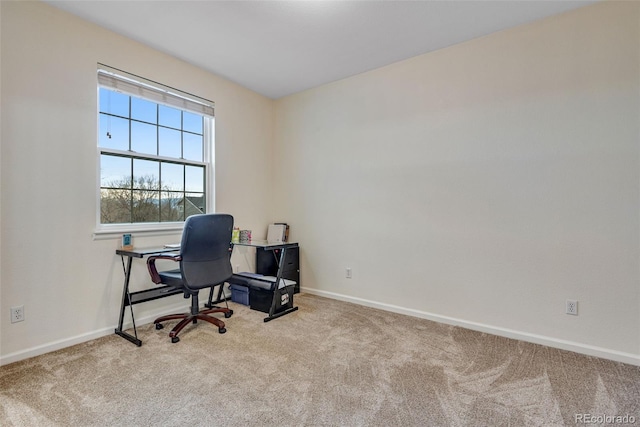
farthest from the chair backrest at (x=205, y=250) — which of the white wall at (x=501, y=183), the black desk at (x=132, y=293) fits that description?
the white wall at (x=501, y=183)

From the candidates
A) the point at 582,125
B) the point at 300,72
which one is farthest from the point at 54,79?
the point at 582,125

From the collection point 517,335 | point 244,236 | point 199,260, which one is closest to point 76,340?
point 199,260

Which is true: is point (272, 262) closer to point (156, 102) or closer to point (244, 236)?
point (244, 236)

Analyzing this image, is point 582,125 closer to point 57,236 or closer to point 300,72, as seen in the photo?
point 300,72

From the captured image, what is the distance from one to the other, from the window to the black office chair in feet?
2.30

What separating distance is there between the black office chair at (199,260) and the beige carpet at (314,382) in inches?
8.3

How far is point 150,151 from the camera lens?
295 cm

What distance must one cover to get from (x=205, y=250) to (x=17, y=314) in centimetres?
129

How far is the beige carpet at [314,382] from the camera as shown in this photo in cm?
159

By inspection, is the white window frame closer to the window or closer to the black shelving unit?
the window

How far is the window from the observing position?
265cm

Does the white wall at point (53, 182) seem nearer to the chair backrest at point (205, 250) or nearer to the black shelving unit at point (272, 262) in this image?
the chair backrest at point (205, 250)

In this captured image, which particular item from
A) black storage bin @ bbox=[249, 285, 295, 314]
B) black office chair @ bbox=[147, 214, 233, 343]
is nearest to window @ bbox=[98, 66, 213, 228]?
black office chair @ bbox=[147, 214, 233, 343]

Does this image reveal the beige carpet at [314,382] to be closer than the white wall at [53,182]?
Yes
